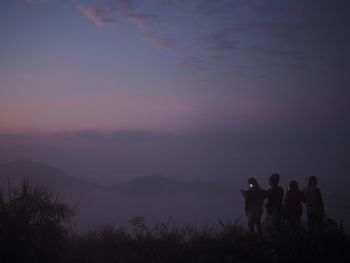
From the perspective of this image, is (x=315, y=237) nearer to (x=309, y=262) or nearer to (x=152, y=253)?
(x=309, y=262)

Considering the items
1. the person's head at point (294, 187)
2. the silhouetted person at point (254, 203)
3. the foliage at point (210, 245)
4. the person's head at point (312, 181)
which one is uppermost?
the person's head at point (312, 181)

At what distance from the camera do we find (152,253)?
10.9 metres

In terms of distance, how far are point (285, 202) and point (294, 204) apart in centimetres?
29

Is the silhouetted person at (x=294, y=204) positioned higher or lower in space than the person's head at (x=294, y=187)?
lower

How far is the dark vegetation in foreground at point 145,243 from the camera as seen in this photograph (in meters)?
9.87

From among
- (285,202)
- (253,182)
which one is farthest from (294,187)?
(253,182)

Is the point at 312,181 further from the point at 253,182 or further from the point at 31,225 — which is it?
the point at 31,225

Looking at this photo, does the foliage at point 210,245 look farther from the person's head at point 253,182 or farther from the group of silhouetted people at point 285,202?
the person's head at point 253,182

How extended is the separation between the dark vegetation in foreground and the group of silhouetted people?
67 cm

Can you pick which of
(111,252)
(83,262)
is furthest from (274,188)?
(83,262)

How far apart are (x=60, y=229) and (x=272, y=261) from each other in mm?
5186

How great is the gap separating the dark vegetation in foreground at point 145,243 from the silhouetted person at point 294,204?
3.59 feet

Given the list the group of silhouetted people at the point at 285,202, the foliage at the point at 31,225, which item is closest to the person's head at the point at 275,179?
the group of silhouetted people at the point at 285,202

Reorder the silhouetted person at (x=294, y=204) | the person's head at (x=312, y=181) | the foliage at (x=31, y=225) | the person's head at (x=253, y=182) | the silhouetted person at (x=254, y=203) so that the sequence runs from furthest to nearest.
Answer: the person's head at (x=253, y=182), the silhouetted person at (x=254, y=203), the person's head at (x=312, y=181), the silhouetted person at (x=294, y=204), the foliage at (x=31, y=225)
